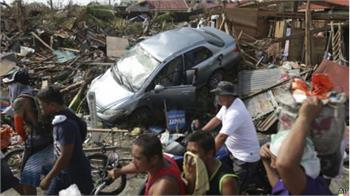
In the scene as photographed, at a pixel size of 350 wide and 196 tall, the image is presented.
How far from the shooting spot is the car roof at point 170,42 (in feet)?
34.3

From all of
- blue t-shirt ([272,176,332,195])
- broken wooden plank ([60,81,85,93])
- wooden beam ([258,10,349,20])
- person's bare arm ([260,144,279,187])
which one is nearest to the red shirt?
person's bare arm ([260,144,279,187])

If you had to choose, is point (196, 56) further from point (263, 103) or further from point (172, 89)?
point (263, 103)

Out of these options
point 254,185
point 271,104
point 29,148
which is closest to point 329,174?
point 254,185

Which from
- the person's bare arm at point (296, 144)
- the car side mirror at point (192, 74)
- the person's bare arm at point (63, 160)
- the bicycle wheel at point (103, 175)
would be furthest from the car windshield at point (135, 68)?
the person's bare arm at point (296, 144)

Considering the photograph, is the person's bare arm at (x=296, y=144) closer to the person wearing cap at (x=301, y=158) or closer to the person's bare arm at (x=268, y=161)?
the person wearing cap at (x=301, y=158)

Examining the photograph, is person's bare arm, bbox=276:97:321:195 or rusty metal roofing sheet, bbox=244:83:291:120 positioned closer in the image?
person's bare arm, bbox=276:97:321:195

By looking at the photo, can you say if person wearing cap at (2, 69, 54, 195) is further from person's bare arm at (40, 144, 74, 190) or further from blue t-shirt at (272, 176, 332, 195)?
blue t-shirt at (272, 176, 332, 195)

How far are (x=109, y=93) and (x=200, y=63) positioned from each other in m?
2.26

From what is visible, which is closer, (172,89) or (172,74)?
(172,89)

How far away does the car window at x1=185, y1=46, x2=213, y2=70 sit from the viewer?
34.7ft

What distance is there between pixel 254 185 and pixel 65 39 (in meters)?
17.4

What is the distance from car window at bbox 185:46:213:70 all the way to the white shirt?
617cm

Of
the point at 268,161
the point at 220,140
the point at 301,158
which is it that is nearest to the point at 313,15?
the point at 220,140

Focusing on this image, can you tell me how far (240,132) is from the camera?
4.42 metres
